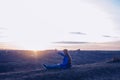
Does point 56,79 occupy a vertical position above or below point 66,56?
below

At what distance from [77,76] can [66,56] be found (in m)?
3.71

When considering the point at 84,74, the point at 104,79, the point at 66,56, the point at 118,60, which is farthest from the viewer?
the point at 118,60

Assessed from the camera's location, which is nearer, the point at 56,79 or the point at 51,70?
the point at 56,79

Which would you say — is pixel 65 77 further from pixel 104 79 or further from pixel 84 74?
pixel 104 79

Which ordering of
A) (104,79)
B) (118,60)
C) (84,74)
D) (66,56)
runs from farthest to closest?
(118,60), (66,56), (84,74), (104,79)

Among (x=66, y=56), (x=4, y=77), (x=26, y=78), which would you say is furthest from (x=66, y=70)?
(x=4, y=77)

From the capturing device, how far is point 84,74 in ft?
84.2

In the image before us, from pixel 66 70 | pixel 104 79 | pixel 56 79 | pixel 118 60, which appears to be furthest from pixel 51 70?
pixel 118 60

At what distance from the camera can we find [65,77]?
24.9 meters

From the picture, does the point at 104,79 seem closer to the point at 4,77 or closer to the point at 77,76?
the point at 77,76

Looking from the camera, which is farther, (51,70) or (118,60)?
(118,60)

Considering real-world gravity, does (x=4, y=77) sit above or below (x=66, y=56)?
below

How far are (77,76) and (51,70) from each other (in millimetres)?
4186

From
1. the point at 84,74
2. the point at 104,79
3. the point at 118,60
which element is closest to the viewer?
the point at 104,79
